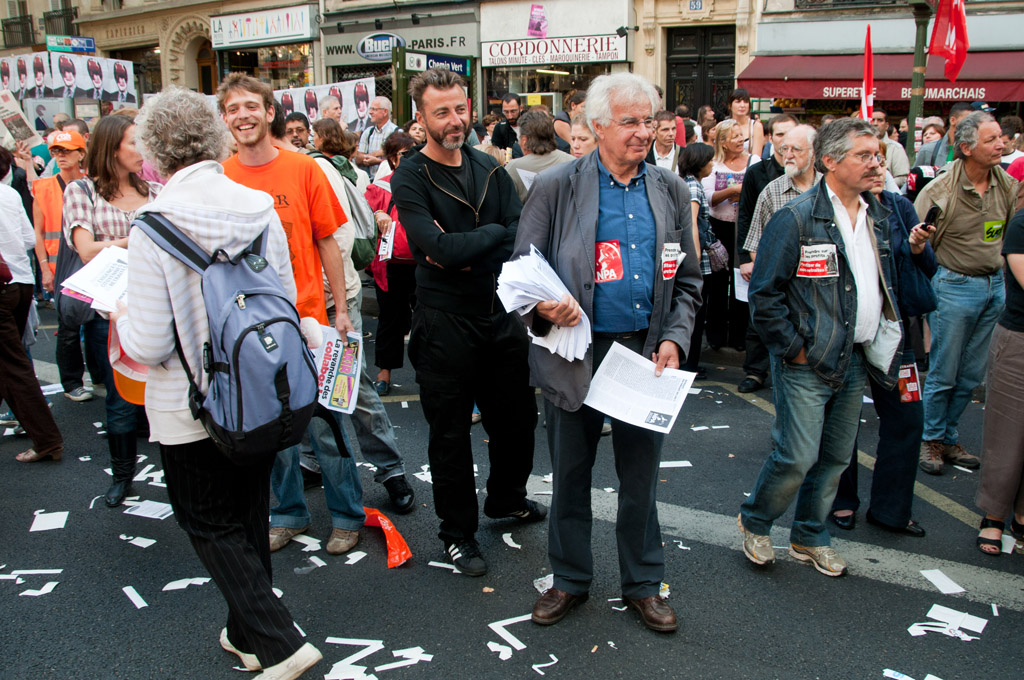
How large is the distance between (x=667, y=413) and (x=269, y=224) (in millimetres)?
1543

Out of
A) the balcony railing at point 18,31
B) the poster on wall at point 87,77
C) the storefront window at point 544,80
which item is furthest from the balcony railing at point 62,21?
the storefront window at point 544,80

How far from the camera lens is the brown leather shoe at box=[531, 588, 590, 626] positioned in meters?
3.30

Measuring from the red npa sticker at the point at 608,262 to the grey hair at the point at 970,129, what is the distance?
2735mm

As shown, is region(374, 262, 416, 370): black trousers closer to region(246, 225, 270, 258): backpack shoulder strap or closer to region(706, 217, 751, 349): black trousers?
region(706, 217, 751, 349): black trousers

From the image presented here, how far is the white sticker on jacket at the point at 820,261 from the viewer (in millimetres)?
3455

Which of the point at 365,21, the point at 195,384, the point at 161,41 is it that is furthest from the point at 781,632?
the point at 161,41

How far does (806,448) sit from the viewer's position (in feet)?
11.7

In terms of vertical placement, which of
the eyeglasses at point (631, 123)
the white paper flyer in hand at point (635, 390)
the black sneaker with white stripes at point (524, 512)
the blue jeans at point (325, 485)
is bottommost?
the black sneaker with white stripes at point (524, 512)

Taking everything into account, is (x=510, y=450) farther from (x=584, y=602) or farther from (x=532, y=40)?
(x=532, y=40)

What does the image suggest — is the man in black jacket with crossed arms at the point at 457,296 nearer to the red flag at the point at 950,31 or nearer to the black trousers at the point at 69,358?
the black trousers at the point at 69,358

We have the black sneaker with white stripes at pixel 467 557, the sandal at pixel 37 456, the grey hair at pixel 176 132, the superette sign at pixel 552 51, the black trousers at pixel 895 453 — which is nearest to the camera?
the grey hair at pixel 176 132

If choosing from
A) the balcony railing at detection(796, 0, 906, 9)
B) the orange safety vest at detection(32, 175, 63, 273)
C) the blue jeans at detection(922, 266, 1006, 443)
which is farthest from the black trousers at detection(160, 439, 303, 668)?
the balcony railing at detection(796, 0, 906, 9)

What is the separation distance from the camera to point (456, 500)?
3.76 meters

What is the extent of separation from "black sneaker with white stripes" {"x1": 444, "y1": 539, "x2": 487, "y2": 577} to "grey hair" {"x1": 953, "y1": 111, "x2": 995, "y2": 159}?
347 centimetres
